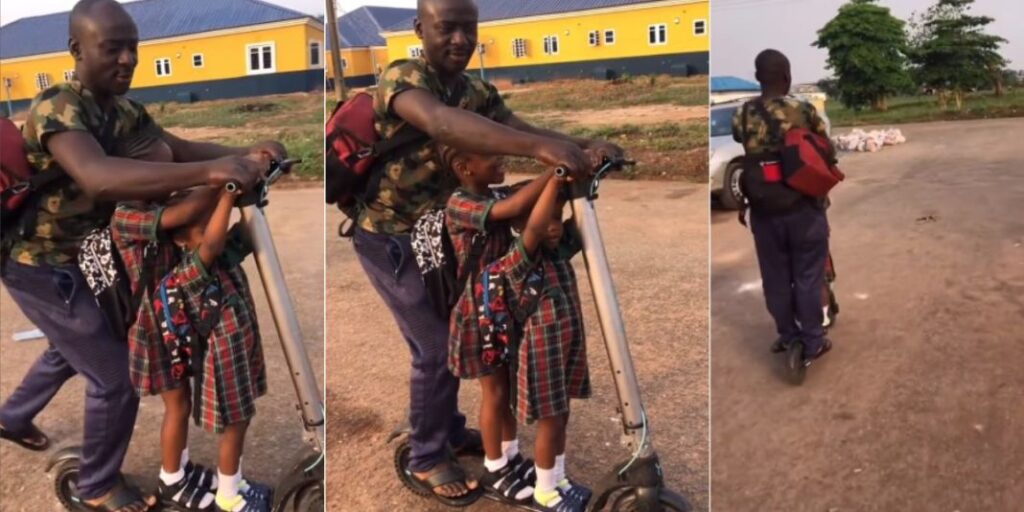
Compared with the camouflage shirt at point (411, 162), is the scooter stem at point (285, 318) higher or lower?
lower

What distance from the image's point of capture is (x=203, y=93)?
1.88 metres

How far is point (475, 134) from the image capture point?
1.60m

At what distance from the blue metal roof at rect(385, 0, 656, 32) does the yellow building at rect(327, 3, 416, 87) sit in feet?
0.19

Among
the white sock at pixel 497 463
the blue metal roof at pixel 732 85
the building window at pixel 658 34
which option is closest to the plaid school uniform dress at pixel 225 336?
the white sock at pixel 497 463

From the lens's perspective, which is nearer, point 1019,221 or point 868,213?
point 1019,221

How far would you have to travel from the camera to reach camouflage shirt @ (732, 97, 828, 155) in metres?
1.93

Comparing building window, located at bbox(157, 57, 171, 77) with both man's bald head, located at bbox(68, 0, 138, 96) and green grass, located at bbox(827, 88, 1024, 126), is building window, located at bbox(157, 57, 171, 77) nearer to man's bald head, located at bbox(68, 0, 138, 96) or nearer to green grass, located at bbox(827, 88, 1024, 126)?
man's bald head, located at bbox(68, 0, 138, 96)

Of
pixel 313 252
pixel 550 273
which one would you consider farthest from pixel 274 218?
pixel 550 273

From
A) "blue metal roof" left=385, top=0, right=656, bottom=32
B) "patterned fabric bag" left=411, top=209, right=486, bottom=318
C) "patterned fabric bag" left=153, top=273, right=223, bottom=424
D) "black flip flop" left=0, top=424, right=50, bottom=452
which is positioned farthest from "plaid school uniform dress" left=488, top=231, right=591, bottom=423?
"black flip flop" left=0, top=424, right=50, bottom=452

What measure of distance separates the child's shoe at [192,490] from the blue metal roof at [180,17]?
1.00 metres

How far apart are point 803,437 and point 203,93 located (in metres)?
1.62

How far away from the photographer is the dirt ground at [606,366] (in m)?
1.98

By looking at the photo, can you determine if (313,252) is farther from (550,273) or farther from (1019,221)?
(1019,221)

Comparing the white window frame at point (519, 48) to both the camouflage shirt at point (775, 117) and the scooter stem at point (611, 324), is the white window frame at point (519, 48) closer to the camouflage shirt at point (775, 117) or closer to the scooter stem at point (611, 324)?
the scooter stem at point (611, 324)
